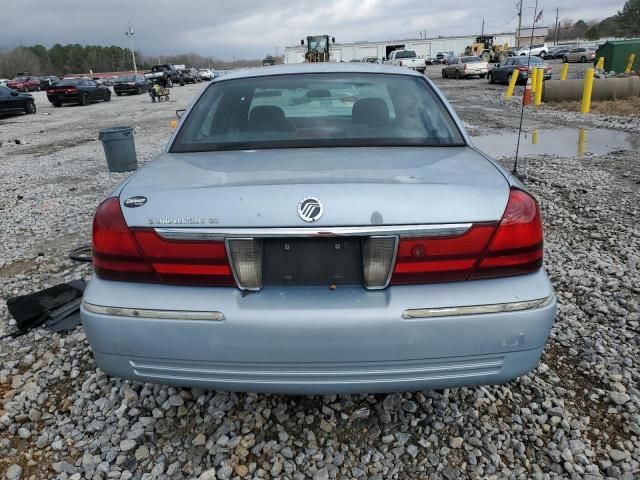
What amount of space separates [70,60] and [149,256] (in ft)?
414

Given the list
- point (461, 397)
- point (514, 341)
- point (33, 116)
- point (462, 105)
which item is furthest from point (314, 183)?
point (33, 116)

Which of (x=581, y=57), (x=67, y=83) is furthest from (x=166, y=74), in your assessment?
(x=581, y=57)

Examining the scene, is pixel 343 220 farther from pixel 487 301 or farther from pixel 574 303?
pixel 574 303

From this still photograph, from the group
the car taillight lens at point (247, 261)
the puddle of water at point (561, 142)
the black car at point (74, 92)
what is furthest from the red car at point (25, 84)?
the car taillight lens at point (247, 261)

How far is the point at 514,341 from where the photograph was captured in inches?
73.3

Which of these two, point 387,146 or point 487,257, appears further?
point 387,146

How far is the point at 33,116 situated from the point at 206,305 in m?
24.2

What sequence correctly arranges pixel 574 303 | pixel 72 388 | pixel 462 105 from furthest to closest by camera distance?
pixel 462 105, pixel 574 303, pixel 72 388

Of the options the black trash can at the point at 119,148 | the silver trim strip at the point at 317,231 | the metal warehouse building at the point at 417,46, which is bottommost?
the black trash can at the point at 119,148

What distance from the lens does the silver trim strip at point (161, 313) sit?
1.82 metres

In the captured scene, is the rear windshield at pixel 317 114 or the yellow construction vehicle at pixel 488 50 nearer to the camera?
the rear windshield at pixel 317 114

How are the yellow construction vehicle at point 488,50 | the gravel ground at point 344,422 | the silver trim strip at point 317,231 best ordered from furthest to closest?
the yellow construction vehicle at point 488,50, the gravel ground at point 344,422, the silver trim strip at point 317,231

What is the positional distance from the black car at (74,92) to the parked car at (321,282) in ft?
94.5

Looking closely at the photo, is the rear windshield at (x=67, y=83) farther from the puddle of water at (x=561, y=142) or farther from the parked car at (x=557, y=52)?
the parked car at (x=557, y=52)
